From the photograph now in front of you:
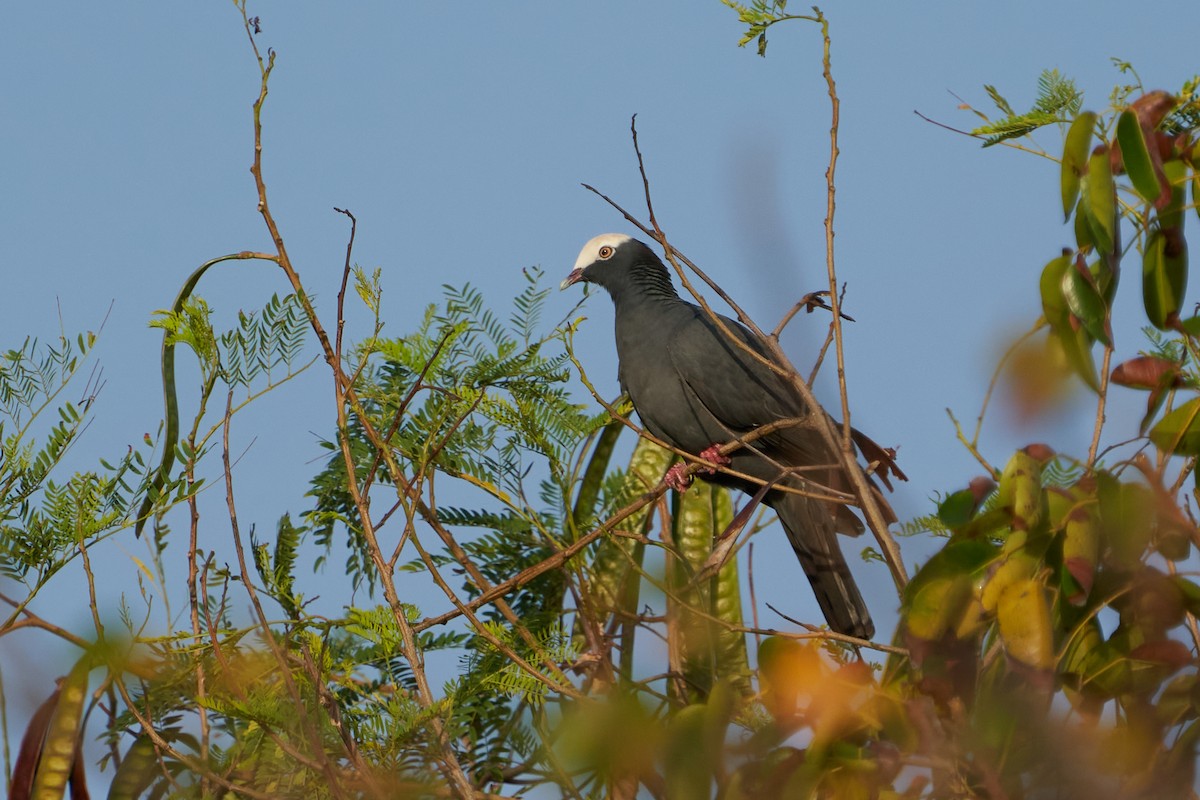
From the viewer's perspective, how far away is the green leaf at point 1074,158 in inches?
75.8

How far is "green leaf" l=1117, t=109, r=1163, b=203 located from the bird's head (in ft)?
13.6

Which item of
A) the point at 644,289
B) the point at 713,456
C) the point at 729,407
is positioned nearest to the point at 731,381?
the point at 729,407

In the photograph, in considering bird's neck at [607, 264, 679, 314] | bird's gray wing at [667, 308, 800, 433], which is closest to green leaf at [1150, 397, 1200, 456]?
bird's gray wing at [667, 308, 800, 433]

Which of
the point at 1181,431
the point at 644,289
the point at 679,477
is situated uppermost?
the point at 644,289

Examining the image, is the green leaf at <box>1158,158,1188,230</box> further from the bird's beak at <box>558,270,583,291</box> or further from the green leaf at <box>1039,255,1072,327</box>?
the bird's beak at <box>558,270,583,291</box>

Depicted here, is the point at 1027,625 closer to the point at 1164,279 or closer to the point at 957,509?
the point at 957,509

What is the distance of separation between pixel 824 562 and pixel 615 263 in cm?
195

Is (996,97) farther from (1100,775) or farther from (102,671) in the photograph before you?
(102,671)

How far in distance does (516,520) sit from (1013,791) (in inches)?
90.7

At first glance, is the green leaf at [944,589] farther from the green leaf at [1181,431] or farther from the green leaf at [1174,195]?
the green leaf at [1174,195]

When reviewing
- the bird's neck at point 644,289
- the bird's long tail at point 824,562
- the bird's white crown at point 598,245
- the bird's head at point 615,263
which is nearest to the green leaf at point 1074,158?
the bird's long tail at point 824,562

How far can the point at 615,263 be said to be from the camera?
6.13 m

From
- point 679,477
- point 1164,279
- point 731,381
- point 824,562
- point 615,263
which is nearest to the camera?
point 1164,279

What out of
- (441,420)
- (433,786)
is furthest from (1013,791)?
(441,420)
